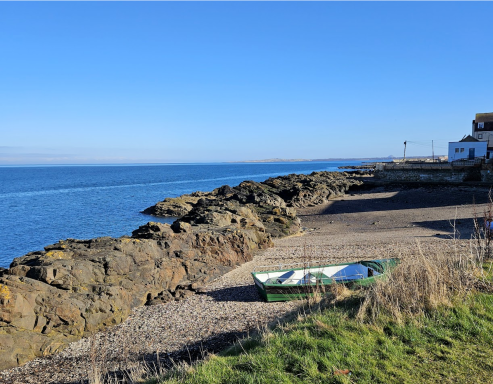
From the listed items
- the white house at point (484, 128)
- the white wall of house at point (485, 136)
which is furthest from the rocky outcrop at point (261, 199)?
the white house at point (484, 128)

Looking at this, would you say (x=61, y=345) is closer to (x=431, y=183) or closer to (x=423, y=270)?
(x=423, y=270)

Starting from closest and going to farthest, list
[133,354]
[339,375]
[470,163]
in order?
[339,375] < [133,354] < [470,163]

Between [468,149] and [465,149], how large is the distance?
398mm

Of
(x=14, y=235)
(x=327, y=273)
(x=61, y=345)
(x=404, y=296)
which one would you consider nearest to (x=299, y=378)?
(x=404, y=296)

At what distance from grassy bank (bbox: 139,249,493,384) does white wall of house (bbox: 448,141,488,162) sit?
55.9m

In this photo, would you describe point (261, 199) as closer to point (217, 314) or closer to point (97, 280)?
point (97, 280)

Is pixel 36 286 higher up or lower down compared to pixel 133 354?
higher up

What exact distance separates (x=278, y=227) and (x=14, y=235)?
22.3m

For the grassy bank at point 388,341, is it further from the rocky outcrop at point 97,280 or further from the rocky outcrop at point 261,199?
the rocky outcrop at point 261,199

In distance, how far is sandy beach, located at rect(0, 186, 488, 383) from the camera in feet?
31.1

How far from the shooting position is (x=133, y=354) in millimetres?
9844

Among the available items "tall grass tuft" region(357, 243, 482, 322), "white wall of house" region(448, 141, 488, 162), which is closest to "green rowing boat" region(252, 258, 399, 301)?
"tall grass tuft" region(357, 243, 482, 322)

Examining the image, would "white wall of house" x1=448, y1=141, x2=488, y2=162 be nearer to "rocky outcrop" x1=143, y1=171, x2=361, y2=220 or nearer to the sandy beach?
"rocky outcrop" x1=143, y1=171, x2=361, y2=220

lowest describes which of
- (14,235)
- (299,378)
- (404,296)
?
(14,235)
